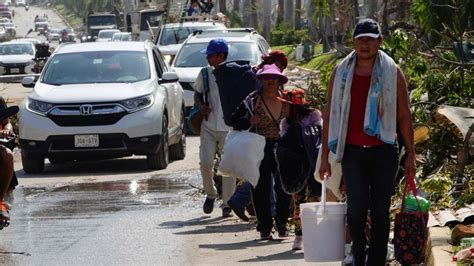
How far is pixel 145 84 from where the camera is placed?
17078 millimetres

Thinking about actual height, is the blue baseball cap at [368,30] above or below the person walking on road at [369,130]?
above

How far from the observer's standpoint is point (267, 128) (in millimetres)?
10750

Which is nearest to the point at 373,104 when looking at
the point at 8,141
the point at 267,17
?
the point at 8,141

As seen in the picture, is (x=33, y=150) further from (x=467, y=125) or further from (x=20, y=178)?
(x=467, y=125)

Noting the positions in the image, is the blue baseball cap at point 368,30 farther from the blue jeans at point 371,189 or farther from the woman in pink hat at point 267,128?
the woman in pink hat at point 267,128

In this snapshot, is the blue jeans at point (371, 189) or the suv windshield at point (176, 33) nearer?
the blue jeans at point (371, 189)

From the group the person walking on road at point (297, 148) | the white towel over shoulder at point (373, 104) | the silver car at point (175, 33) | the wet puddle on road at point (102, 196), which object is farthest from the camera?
the silver car at point (175, 33)

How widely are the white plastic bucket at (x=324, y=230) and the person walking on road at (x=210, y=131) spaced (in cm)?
414

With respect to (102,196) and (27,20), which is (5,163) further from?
(27,20)

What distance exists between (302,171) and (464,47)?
4125 mm

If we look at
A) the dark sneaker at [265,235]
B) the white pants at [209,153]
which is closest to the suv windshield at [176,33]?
the white pants at [209,153]

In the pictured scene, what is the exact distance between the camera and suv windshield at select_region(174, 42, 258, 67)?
22062 millimetres

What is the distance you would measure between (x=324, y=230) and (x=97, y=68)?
9.82 metres

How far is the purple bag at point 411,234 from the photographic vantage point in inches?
317
